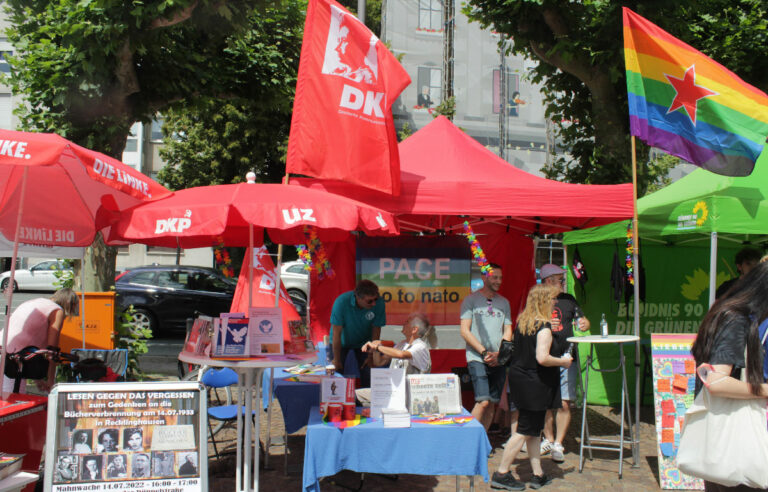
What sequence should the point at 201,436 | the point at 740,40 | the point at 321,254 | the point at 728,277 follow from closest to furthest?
the point at 201,436
the point at 321,254
the point at 728,277
the point at 740,40

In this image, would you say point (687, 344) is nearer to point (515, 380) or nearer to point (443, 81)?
point (515, 380)

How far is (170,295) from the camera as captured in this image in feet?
45.7

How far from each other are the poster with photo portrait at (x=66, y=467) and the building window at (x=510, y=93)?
2761 cm

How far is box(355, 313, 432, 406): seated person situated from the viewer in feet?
17.1

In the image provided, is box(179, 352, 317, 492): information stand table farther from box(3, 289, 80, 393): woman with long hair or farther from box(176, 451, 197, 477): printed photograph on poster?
box(3, 289, 80, 393): woman with long hair

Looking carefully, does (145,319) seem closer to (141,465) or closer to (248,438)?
(248,438)

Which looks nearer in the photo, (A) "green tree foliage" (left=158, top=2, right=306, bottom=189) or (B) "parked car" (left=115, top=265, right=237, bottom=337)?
(A) "green tree foliage" (left=158, top=2, right=306, bottom=189)

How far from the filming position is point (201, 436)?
12.8 ft

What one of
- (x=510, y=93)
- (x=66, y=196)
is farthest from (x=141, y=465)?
(x=510, y=93)

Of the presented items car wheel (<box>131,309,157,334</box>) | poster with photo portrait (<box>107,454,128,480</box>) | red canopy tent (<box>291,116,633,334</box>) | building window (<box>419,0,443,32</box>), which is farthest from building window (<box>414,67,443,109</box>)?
poster with photo portrait (<box>107,454,128,480</box>)

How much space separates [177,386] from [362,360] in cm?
268

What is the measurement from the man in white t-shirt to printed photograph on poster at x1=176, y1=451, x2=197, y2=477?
177 centimetres

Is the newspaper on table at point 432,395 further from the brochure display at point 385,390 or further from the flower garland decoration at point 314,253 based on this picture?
the flower garland decoration at point 314,253

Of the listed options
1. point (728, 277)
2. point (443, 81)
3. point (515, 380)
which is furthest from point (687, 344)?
point (443, 81)
